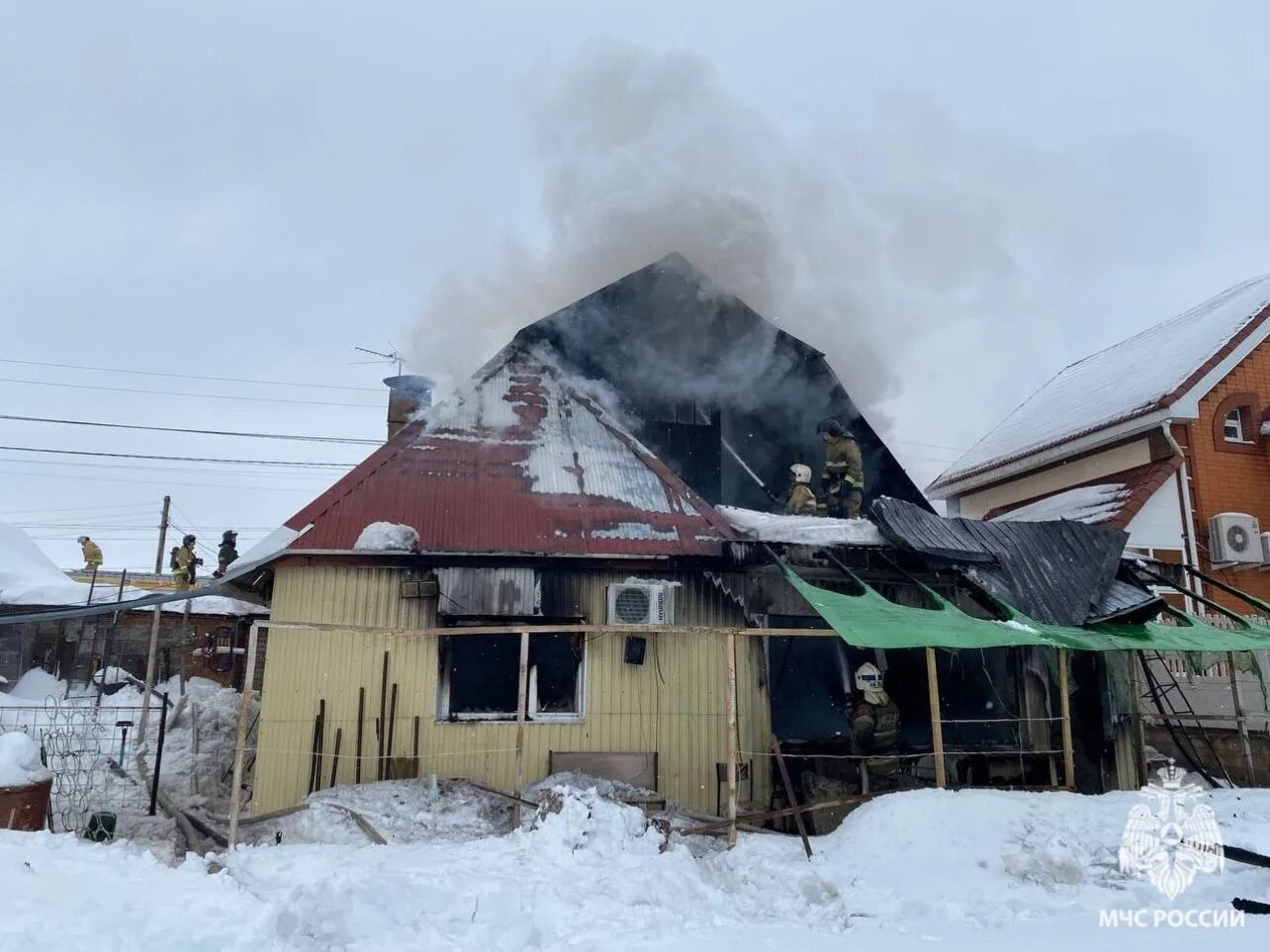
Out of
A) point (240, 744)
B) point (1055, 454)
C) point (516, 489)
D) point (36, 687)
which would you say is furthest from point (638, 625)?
point (1055, 454)

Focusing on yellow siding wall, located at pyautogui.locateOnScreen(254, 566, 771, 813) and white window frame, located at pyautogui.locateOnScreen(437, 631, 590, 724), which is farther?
white window frame, located at pyautogui.locateOnScreen(437, 631, 590, 724)

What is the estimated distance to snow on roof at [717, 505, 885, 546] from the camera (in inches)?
412

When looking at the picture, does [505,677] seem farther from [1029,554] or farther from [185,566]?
[185,566]

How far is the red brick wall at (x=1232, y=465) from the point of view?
682 inches

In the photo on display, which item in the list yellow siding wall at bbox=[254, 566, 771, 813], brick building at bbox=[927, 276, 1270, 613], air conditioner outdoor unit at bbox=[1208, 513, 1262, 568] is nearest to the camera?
yellow siding wall at bbox=[254, 566, 771, 813]

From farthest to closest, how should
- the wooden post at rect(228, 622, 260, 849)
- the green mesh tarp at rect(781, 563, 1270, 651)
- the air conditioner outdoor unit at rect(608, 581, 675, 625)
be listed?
1. the air conditioner outdoor unit at rect(608, 581, 675, 625)
2. the green mesh tarp at rect(781, 563, 1270, 651)
3. the wooden post at rect(228, 622, 260, 849)

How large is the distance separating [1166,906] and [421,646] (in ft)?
25.0

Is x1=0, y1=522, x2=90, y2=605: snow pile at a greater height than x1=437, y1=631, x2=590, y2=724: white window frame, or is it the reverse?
x1=0, y1=522, x2=90, y2=605: snow pile

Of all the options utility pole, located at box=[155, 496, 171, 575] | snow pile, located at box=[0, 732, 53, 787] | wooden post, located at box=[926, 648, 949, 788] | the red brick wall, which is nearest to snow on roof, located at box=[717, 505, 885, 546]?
wooden post, located at box=[926, 648, 949, 788]

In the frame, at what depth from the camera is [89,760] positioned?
12.2 metres

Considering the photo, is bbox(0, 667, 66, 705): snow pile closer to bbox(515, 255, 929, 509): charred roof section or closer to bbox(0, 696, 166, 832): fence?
bbox(0, 696, 166, 832): fence

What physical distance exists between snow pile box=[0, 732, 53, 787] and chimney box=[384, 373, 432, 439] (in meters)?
6.96

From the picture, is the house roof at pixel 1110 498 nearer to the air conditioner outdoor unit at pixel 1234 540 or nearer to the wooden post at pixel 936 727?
the air conditioner outdoor unit at pixel 1234 540

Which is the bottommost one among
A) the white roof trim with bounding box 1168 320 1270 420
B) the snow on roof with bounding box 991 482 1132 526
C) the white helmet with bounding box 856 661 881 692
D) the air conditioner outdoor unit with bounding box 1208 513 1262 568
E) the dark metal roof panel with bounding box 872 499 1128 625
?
the white helmet with bounding box 856 661 881 692
